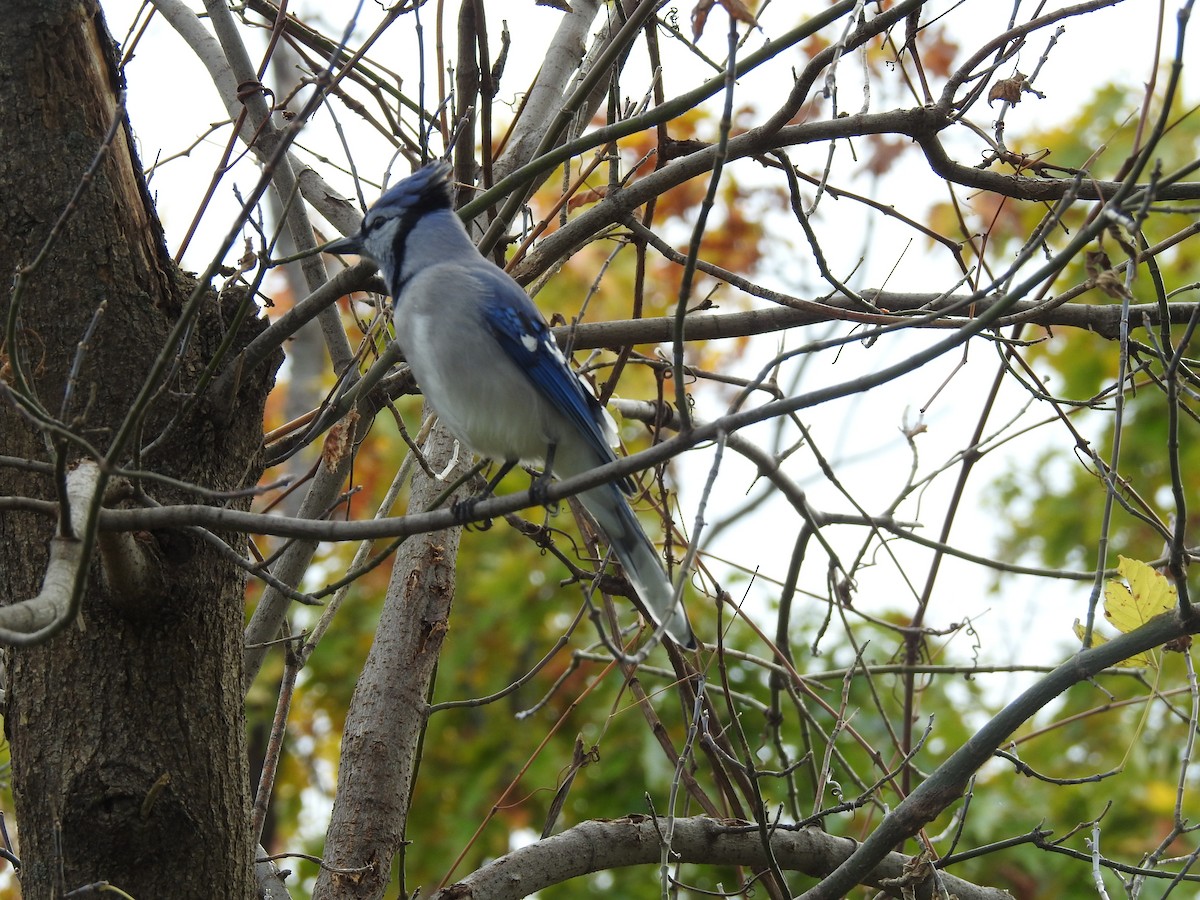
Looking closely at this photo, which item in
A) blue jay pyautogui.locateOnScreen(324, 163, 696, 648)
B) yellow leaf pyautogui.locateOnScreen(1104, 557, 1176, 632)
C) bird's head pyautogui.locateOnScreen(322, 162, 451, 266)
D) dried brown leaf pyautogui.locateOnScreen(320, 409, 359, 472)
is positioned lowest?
yellow leaf pyautogui.locateOnScreen(1104, 557, 1176, 632)

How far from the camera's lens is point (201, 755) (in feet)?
6.44

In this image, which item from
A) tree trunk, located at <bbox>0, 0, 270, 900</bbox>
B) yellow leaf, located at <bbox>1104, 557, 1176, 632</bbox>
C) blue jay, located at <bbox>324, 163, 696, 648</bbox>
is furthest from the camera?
blue jay, located at <bbox>324, 163, 696, 648</bbox>

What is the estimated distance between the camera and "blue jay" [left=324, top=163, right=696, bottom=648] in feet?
8.80

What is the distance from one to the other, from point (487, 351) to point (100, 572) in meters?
1.12

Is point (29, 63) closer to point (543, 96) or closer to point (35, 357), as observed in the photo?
point (35, 357)

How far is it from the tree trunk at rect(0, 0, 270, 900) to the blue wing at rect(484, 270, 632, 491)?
77 centimetres

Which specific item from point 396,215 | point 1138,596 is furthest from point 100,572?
point 1138,596

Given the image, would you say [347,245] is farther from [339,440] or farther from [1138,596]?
[1138,596]

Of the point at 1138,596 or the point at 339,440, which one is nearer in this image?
the point at 1138,596

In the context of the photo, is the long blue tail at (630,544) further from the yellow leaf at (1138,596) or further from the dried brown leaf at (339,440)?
the yellow leaf at (1138,596)

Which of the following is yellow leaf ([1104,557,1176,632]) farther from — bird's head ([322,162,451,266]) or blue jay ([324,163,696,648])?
bird's head ([322,162,451,266])

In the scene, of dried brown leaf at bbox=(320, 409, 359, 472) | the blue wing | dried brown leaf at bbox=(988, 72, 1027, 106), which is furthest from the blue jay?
dried brown leaf at bbox=(988, 72, 1027, 106)

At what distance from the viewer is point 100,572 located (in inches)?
75.9

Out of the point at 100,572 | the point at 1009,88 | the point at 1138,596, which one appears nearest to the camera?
the point at 100,572
